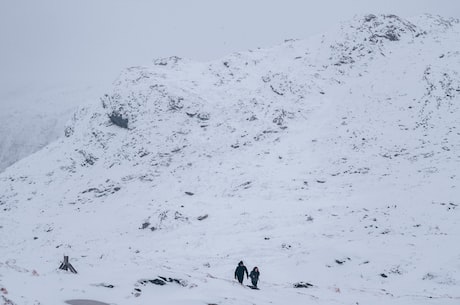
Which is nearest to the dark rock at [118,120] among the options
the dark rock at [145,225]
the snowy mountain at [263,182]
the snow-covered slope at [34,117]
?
the snowy mountain at [263,182]

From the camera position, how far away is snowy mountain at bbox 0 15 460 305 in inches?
739

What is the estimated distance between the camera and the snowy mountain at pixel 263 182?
18.8 metres

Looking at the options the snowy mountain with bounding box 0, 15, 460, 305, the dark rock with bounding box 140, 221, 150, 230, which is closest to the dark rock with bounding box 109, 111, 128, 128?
the snowy mountain with bounding box 0, 15, 460, 305

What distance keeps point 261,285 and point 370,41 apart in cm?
4278

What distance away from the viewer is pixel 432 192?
27.7 metres

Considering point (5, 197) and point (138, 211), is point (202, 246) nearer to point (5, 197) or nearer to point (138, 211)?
point (138, 211)

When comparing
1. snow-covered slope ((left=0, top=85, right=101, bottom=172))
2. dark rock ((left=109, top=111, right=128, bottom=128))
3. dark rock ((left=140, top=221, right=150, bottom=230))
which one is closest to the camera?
dark rock ((left=140, top=221, right=150, bottom=230))

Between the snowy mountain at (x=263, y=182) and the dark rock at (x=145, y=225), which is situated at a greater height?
the snowy mountain at (x=263, y=182)

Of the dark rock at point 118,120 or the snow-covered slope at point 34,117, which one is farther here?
the snow-covered slope at point 34,117

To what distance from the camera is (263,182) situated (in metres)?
34.0

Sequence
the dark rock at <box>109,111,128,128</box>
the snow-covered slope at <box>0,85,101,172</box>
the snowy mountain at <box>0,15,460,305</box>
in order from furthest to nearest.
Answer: the snow-covered slope at <box>0,85,101,172</box>, the dark rock at <box>109,111,128,128</box>, the snowy mountain at <box>0,15,460,305</box>

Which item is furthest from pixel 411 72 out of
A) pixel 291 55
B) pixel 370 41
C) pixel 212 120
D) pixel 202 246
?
pixel 202 246

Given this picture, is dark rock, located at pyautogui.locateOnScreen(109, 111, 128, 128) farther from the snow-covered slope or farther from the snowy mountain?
the snow-covered slope

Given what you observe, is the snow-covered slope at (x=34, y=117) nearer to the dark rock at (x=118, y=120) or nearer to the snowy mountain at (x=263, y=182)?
the dark rock at (x=118, y=120)
